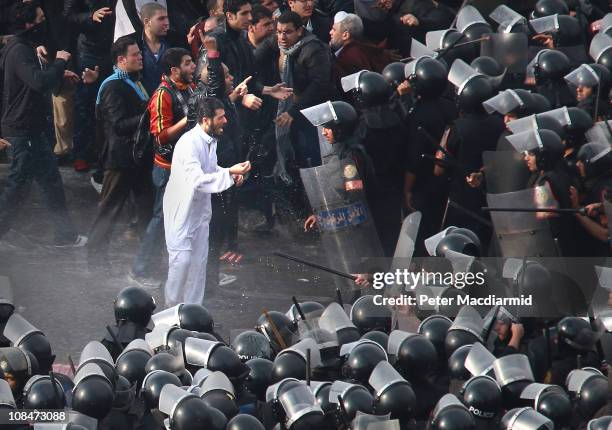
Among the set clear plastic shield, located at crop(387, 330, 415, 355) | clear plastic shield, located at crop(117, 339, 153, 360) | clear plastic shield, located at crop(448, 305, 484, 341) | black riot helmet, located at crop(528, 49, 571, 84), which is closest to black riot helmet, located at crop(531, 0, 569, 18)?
black riot helmet, located at crop(528, 49, 571, 84)

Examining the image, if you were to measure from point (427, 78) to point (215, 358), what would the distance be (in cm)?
426

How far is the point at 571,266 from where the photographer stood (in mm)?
11961

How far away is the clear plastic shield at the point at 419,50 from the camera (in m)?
14.3

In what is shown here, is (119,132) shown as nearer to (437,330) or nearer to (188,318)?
(188,318)

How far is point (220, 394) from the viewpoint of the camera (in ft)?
30.3

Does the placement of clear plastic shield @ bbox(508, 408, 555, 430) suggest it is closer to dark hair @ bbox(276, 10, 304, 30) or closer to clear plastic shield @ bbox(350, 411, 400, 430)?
clear plastic shield @ bbox(350, 411, 400, 430)

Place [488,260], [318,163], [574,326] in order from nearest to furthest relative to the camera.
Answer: [574,326], [488,260], [318,163]

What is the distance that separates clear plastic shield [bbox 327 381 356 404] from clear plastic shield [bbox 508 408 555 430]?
916 millimetres

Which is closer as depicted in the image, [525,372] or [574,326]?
[525,372]

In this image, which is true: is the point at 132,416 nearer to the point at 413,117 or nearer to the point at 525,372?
the point at 525,372

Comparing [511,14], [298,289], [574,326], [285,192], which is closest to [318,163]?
[285,192]

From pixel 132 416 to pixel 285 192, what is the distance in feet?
18.1

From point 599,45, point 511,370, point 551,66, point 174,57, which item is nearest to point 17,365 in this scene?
point 511,370

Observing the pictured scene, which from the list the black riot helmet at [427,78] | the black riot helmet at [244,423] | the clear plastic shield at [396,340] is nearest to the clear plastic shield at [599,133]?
the black riot helmet at [427,78]
